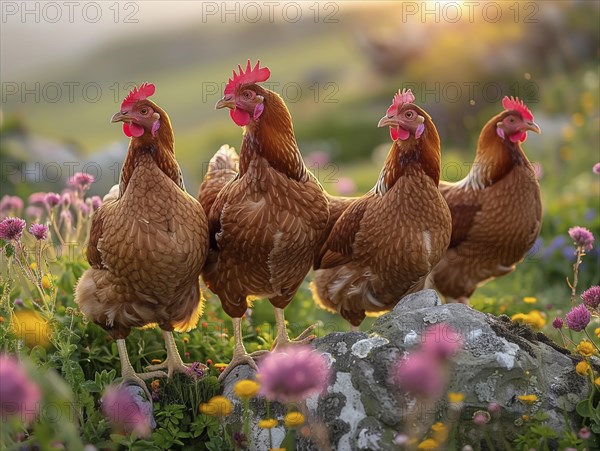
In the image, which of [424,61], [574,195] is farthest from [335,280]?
[424,61]

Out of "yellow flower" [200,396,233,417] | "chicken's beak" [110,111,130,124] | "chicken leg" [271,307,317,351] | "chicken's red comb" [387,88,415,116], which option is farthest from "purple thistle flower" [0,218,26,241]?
"chicken's red comb" [387,88,415,116]

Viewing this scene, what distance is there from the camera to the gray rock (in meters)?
3.32

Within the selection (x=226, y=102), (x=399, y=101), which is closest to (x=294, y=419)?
(x=226, y=102)

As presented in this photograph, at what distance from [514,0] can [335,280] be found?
592 inches

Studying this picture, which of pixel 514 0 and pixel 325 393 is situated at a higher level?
pixel 514 0

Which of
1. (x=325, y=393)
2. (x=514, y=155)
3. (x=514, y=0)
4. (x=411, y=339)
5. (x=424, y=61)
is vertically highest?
(x=514, y=0)

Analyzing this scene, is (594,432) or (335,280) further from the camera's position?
(335,280)

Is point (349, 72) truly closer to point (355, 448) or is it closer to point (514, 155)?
point (514, 155)

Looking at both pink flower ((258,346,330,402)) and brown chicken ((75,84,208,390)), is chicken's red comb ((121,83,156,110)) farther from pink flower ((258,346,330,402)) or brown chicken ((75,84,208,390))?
pink flower ((258,346,330,402))

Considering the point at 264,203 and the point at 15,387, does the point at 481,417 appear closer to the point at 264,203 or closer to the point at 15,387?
the point at 264,203

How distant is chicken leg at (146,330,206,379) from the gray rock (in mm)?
603

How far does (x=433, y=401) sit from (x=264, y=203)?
142cm

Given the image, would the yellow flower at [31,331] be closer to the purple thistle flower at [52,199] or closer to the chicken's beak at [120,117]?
the purple thistle flower at [52,199]

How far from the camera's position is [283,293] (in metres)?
4.39
